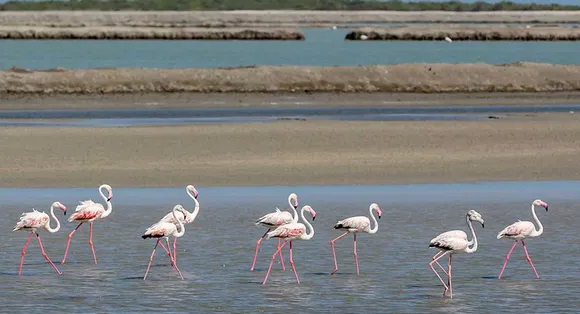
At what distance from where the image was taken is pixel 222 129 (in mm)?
32875

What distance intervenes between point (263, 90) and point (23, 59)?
35465mm

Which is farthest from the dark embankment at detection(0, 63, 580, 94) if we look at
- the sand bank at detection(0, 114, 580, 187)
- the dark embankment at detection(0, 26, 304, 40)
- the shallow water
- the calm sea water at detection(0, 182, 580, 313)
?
the dark embankment at detection(0, 26, 304, 40)

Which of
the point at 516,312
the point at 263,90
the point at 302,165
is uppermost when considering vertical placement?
the point at 263,90

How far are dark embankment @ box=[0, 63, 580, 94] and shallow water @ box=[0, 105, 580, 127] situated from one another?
7895mm

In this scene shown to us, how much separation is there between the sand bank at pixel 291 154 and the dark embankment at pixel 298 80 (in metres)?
14.9

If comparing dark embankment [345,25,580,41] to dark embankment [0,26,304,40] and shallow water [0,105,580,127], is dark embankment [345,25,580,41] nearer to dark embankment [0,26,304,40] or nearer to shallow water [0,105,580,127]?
dark embankment [0,26,304,40]

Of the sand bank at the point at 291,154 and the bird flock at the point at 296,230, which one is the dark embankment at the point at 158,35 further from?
the bird flock at the point at 296,230

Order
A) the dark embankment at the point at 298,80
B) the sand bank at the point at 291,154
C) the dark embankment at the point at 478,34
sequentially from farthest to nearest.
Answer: the dark embankment at the point at 478,34, the dark embankment at the point at 298,80, the sand bank at the point at 291,154

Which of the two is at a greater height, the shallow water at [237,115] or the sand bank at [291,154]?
the shallow water at [237,115]

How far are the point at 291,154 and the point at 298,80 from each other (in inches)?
883

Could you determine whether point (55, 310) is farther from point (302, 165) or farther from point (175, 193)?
point (302, 165)

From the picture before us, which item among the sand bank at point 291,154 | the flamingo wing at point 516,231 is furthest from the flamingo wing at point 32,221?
the sand bank at point 291,154

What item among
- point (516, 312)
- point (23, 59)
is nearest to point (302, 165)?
point (516, 312)

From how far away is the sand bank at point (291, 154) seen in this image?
25.0 m
